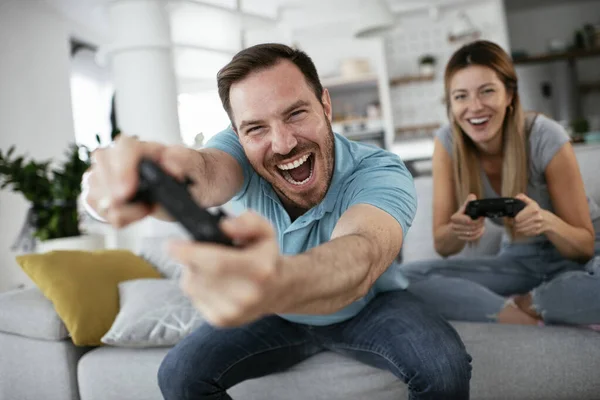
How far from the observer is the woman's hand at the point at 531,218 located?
157 centimetres

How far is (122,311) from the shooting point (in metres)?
1.87

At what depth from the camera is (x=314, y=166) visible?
1356 millimetres

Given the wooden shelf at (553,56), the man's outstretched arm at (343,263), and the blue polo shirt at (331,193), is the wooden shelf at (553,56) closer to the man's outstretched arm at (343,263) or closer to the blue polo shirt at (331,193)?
the blue polo shirt at (331,193)

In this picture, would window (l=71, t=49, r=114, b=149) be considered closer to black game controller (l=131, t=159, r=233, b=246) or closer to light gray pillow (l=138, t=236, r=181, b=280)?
light gray pillow (l=138, t=236, r=181, b=280)

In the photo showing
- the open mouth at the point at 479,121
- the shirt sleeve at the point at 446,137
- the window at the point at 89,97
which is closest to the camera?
the open mouth at the point at 479,121

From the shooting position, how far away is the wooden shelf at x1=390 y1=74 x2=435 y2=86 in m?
6.39

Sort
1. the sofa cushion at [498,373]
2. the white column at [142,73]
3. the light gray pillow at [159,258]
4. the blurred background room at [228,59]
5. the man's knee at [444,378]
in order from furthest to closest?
1. the white column at [142,73]
2. the blurred background room at [228,59]
3. the light gray pillow at [159,258]
4. the sofa cushion at [498,373]
5. the man's knee at [444,378]

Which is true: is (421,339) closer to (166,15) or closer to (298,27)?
(166,15)

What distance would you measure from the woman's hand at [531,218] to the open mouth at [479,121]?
341 millimetres

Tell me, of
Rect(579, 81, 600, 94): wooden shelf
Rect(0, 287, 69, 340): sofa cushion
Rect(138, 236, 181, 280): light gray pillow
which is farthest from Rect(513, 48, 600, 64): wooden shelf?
Rect(0, 287, 69, 340): sofa cushion

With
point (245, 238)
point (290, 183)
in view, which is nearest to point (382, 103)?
point (290, 183)

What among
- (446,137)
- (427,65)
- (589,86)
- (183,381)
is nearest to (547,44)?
(589,86)

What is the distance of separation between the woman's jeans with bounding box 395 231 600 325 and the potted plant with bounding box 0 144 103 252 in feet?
6.38

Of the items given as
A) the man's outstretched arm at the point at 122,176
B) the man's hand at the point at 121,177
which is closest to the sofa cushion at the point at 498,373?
the man's outstretched arm at the point at 122,176
